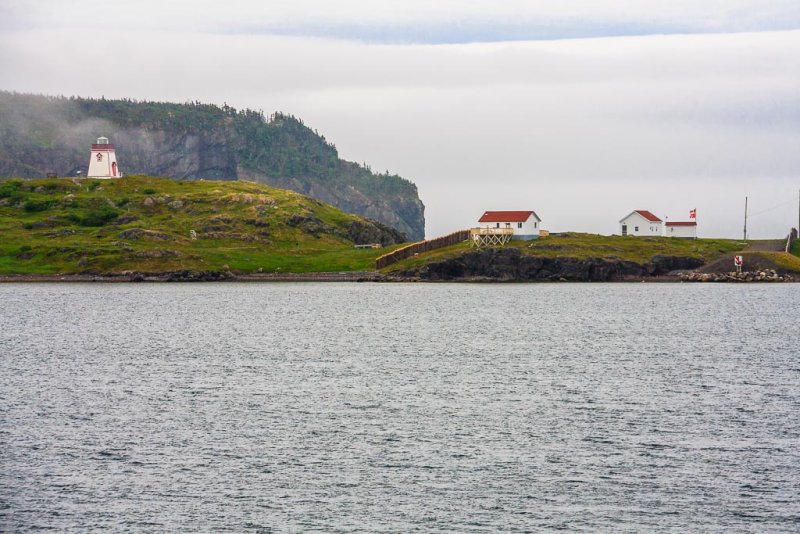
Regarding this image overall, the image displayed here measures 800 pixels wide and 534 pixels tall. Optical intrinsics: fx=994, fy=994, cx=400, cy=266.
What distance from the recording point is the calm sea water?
Result: 45.5 m

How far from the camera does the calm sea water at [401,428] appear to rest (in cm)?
4547

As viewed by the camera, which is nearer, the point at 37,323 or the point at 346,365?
the point at 346,365

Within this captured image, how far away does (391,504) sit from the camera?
46.5 meters

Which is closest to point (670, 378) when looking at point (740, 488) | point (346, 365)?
point (346, 365)

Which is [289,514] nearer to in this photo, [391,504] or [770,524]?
[391,504]

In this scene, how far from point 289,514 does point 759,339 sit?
78.5 metres

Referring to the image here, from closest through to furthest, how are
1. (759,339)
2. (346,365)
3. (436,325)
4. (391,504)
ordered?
1. (391,504)
2. (346,365)
3. (759,339)
4. (436,325)

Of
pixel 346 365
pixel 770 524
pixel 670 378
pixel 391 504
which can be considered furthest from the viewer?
pixel 346 365

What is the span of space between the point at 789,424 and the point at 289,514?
110 feet

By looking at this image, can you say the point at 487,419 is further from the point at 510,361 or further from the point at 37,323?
the point at 37,323

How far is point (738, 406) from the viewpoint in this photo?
223 ft

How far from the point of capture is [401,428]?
202ft

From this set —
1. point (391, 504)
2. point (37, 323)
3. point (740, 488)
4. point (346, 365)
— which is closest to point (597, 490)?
point (740, 488)

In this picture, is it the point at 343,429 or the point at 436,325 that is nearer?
the point at 343,429
